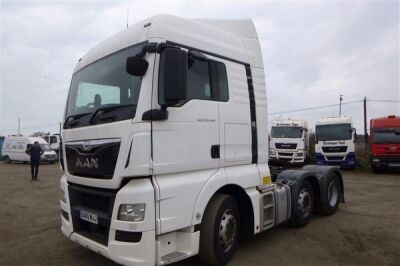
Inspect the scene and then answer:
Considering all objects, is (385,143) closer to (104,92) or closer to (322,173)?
(322,173)

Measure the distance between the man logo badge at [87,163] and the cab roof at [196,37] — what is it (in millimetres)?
1399

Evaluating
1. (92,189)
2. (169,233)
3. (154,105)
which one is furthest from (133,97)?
(169,233)

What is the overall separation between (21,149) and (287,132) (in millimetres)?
22169

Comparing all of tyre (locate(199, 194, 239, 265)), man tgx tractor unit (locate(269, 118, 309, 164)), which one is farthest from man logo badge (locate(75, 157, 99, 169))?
man tgx tractor unit (locate(269, 118, 309, 164))

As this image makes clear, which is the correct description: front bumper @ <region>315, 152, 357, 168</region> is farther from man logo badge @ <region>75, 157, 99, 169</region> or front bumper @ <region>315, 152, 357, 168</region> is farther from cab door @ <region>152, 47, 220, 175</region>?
man logo badge @ <region>75, 157, 99, 169</region>

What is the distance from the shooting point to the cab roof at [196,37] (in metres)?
4.23

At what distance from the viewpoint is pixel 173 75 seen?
379 cm

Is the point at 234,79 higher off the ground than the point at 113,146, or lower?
higher

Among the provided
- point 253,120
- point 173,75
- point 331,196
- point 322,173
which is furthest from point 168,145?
point 331,196

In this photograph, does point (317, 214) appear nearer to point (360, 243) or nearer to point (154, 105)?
point (360, 243)

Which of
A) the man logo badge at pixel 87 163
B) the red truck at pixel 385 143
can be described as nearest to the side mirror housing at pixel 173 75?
the man logo badge at pixel 87 163

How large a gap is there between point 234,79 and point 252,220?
2.08m

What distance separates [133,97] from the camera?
393cm

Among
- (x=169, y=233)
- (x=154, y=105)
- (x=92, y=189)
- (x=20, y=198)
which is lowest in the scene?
Answer: (x=20, y=198)
